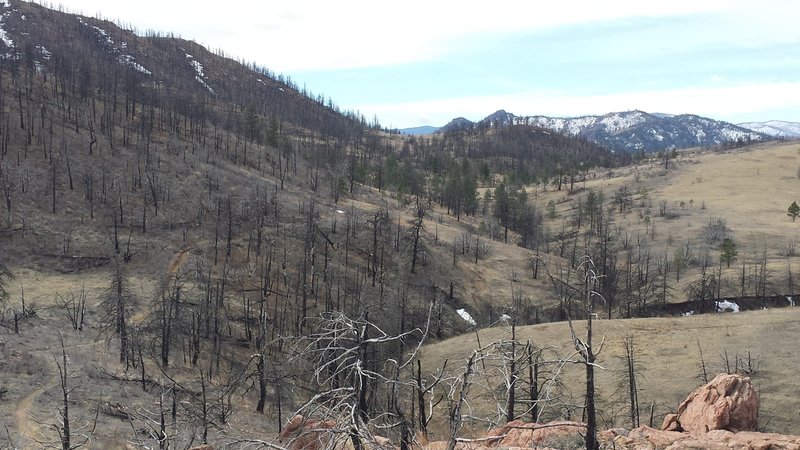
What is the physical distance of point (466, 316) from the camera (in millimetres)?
69500

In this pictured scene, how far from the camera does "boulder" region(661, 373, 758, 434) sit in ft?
57.5

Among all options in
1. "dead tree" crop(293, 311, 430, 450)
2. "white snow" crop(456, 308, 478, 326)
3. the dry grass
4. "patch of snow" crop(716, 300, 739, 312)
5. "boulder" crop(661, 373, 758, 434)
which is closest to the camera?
"dead tree" crop(293, 311, 430, 450)

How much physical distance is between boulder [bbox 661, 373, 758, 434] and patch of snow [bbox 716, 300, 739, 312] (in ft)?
201

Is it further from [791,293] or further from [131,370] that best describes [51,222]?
[791,293]

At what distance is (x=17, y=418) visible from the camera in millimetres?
29344

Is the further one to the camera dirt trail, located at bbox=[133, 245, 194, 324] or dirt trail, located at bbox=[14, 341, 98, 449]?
dirt trail, located at bbox=[133, 245, 194, 324]

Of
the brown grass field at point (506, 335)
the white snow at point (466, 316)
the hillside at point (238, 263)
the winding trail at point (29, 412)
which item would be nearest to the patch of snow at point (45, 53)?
the hillside at point (238, 263)

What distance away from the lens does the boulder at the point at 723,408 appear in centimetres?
1752

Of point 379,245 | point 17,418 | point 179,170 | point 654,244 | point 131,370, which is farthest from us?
point 654,244

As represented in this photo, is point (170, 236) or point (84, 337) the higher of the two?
point (170, 236)

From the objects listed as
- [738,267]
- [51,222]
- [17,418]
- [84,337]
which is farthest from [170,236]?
[738,267]

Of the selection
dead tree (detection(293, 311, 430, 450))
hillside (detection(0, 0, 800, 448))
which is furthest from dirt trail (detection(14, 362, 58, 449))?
dead tree (detection(293, 311, 430, 450))

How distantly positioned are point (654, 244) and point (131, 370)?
9213 cm

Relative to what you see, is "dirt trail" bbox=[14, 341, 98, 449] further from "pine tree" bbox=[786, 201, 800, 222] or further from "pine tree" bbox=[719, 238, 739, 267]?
"pine tree" bbox=[786, 201, 800, 222]
